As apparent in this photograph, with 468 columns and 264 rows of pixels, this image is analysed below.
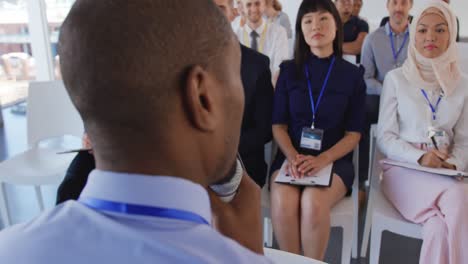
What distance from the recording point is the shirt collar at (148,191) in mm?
584

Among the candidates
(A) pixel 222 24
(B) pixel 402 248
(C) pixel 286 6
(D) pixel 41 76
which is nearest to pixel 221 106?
(A) pixel 222 24

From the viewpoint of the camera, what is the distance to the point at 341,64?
239cm

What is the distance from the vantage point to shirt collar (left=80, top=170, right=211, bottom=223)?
58cm

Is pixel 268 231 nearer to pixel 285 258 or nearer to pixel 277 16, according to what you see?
pixel 285 258

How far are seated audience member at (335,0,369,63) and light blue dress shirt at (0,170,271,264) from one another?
3.72 metres

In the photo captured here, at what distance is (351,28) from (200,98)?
3799 millimetres

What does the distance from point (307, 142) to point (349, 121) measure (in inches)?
9.9

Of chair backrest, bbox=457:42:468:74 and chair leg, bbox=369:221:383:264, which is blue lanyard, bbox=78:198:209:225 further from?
chair backrest, bbox=457:42:468:74

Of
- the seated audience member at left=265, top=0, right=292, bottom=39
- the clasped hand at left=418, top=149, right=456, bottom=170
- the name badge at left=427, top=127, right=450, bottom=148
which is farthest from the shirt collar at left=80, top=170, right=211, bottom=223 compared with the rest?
the seated audience member at left=265, top=0, right=292, bottom=39

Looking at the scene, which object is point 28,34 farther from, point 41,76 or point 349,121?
point 349,121

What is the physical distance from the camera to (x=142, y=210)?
0.58 m

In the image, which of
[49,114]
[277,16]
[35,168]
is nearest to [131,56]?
[35,168]

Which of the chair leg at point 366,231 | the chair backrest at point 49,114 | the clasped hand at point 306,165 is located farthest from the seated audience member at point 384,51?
the chair backrest at point 49,114

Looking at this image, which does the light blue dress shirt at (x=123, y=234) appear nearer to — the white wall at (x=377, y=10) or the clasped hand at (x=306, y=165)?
the clasped hand at (x=306, y=165)
